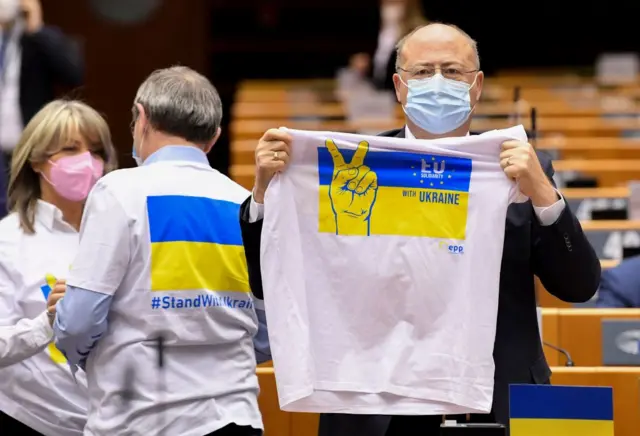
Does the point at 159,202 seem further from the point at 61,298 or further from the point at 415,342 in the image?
the point at 415,342

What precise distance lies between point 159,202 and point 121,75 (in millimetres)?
8952

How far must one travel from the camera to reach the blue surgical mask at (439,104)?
9.35 ft

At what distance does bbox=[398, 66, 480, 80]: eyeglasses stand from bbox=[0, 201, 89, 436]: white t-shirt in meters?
0.96

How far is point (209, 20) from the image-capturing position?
11781 millimetres

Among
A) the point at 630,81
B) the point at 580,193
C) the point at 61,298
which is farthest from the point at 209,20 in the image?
the point at 61,298

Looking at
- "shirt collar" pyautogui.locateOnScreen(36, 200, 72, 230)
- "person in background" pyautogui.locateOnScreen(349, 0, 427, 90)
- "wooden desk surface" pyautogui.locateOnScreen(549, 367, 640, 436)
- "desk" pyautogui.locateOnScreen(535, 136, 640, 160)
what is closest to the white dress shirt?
"shirt collar" pyautogui.locateOnScreen(36, 200, 72, 230)

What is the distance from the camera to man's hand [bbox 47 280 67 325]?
295cm

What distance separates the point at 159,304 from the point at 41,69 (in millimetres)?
3817

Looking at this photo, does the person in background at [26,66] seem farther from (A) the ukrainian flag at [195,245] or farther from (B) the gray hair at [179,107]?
A: (A) the ukrainian flag at [195,245]

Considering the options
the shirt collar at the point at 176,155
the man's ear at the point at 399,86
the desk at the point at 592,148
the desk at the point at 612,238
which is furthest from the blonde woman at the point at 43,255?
the desk at the point at 592,148

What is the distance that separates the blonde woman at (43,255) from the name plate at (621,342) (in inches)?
55.6

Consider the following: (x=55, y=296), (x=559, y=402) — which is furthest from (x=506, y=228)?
(x=55, y=296)

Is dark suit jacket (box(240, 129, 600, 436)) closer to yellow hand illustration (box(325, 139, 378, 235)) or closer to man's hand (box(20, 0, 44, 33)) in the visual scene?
yellow hand illustration (box(325, 139, 378, 235))

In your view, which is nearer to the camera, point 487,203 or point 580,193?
point 487,203
